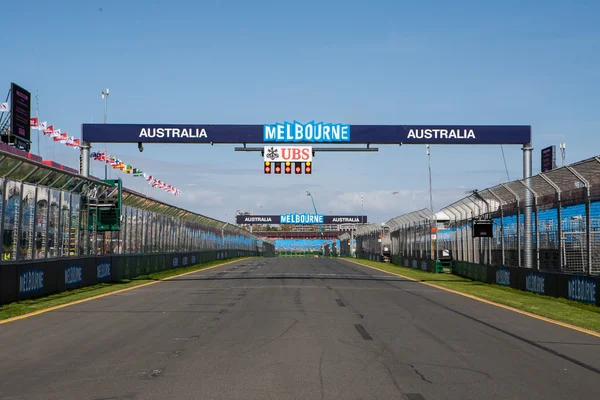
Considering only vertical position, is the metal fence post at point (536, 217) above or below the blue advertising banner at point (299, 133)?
below

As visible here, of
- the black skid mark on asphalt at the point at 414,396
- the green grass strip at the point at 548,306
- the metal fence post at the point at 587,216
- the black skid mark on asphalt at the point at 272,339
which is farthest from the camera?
the metal fence post at the point at 587,216

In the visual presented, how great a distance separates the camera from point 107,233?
28.8 metres

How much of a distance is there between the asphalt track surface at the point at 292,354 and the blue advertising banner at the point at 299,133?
13.2 m

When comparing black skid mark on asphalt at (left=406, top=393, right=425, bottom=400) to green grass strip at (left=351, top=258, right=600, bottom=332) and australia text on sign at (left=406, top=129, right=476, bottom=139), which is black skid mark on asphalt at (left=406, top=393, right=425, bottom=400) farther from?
australia text on sign at (left=406, top=129, right=476, bottom=139)

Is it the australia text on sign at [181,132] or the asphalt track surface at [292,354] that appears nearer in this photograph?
the asphalt track surface at [292,354]

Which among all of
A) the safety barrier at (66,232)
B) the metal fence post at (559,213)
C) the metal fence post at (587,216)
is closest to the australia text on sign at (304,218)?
the safety barrier at (66,232)

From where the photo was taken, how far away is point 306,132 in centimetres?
2978

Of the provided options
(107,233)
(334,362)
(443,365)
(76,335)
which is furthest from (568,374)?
(107,233)

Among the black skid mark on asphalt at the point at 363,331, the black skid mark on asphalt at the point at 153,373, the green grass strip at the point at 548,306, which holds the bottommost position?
the green grass strip at the point at 548,306

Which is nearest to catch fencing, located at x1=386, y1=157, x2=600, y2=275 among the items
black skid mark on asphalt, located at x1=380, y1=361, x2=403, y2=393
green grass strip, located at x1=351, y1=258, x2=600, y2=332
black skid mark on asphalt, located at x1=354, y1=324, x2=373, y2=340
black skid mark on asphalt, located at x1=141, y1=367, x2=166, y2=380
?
green grass strip, located at x1=351, y1=258, x2=600, y2=332

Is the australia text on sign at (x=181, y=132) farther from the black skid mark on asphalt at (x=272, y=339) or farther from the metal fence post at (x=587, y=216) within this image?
the black skid mark on asphalt at (x=272, y=339)

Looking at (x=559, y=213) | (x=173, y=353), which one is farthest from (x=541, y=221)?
(x=173, y=353)

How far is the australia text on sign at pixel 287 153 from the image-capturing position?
30188 mm

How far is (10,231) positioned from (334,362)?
12.3 meters
